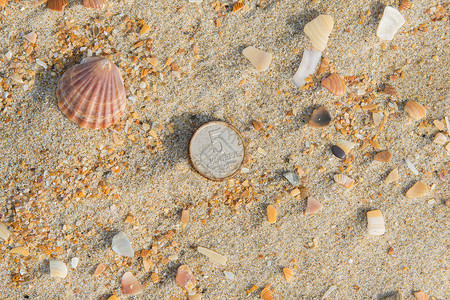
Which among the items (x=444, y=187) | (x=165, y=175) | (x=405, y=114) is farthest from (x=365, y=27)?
(x=165, y=175)

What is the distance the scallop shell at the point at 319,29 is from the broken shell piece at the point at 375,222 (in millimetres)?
1167

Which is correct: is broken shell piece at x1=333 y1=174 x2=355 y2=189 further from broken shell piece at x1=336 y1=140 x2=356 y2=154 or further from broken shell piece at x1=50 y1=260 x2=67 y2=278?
broken shell piece at x1=50 y1=260 x2=67 y2=278

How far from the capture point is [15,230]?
2.25 meters

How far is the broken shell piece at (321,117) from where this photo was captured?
2.28 meters

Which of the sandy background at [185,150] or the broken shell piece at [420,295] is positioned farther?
the broken shell piece at [420,295]

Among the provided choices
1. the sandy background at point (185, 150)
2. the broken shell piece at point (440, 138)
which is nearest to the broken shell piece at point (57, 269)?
the sandy background at point (185, 150)

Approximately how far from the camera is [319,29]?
2.25 metres

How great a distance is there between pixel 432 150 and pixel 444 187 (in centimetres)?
27

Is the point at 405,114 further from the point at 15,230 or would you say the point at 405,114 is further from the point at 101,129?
the point at 15,230

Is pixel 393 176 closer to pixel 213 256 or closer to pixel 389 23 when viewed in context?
pixel 389 23

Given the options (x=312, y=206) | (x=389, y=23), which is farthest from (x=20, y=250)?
(x=389, y=23)

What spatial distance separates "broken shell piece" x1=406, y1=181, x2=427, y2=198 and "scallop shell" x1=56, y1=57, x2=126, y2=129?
1.98m

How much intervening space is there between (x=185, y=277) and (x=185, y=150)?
0.84 m

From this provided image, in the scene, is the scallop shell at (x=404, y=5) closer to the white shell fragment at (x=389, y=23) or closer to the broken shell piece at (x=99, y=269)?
the white shell fragment at (x=389, y=23)
